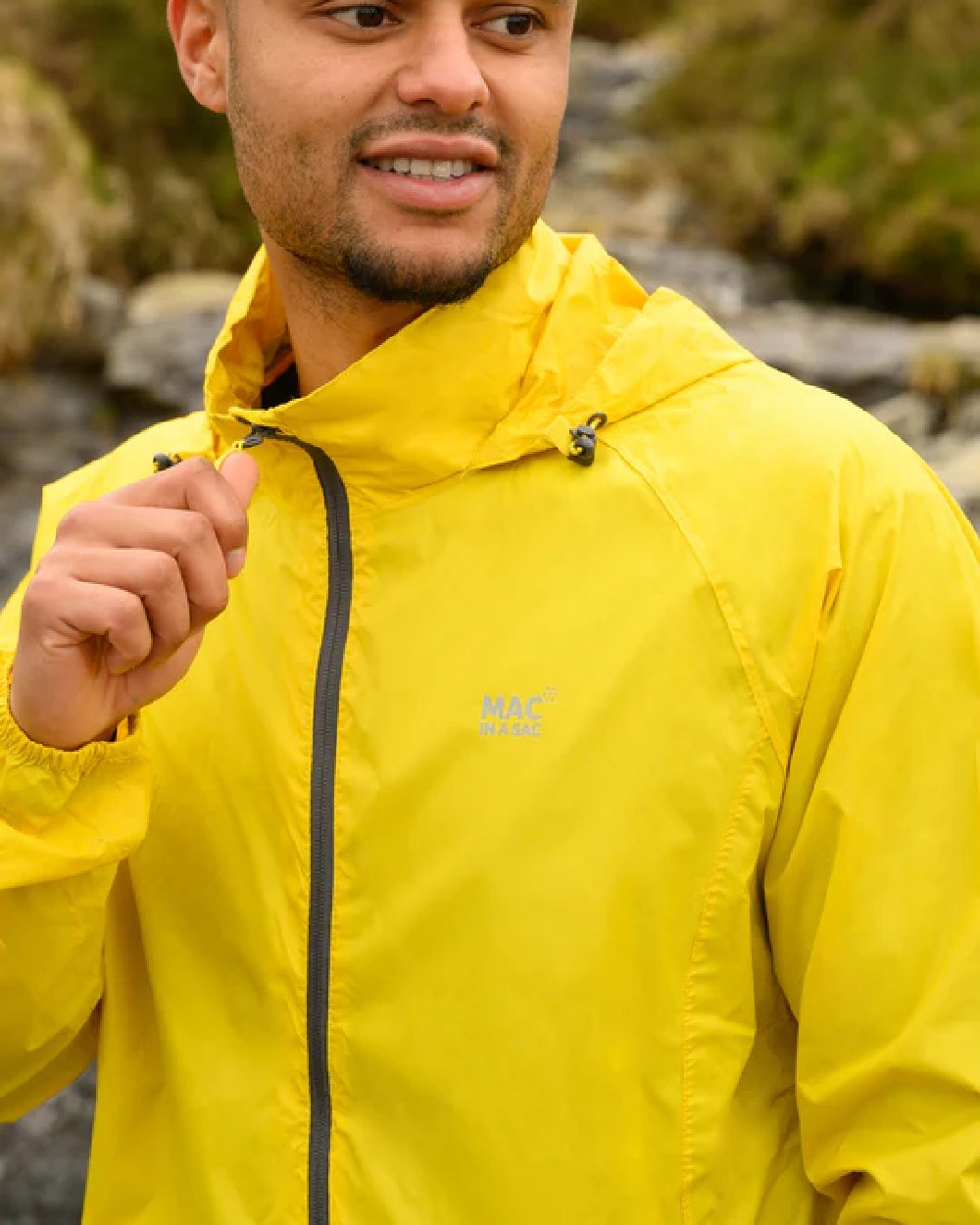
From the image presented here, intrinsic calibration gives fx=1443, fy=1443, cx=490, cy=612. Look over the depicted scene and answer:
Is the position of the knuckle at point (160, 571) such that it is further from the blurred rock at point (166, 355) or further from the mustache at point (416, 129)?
the blurred rock at point (166, 355)

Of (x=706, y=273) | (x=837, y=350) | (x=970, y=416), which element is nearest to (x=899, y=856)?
(x=970, y=416)

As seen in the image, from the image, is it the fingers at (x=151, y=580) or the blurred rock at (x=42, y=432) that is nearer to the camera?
the fingers at (x=151, y=580)

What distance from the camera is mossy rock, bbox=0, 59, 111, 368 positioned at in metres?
6.33

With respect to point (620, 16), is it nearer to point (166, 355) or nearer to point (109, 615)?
point (166, 355)

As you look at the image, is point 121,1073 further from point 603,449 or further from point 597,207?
point 597,207

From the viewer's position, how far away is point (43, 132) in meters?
6.66

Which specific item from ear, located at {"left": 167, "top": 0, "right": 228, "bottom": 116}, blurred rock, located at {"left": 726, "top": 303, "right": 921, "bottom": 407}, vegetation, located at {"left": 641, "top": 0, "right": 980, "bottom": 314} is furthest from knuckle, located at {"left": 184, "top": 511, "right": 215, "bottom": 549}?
vegetation, located at {"left": 641, "top": 0, "right": 980, "bottom": 314}

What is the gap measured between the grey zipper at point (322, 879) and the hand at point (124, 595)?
172 millimetres

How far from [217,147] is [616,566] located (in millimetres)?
8092

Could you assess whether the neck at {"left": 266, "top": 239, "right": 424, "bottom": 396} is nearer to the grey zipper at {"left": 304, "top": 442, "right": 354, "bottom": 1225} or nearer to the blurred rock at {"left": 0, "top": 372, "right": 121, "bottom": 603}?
the grey zipper at {"left": 304, "top": 442, "right": 354, "bottom": 1225}

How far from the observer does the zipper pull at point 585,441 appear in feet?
5.20

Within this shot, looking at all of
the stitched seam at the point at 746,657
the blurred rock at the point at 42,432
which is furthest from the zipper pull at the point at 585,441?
the blurred rock at the point at 42,432

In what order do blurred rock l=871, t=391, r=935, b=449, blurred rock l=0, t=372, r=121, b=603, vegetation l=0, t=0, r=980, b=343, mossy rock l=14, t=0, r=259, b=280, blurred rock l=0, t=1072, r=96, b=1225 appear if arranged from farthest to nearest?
mossy rock l=14, t=0, r=259, b=280 < vegetation l=0, t=0, r=980, b=343 < blurred rock l=0, t=372, r=121, b=603 < blurred rock l=871, t=391, r=935, b=449 < blurred rock l=0, t=1072, r=96, b=1225

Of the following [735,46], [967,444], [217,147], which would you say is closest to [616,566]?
[967,444]
